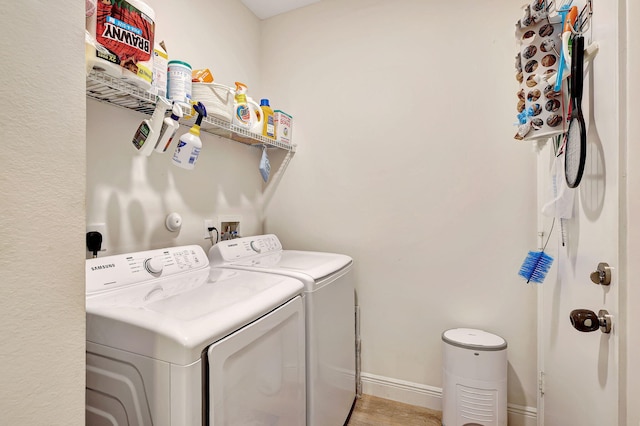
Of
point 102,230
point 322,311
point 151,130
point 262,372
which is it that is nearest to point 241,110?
point 151,130

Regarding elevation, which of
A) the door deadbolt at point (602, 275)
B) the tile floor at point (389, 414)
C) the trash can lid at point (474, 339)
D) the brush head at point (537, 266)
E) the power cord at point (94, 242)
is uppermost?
the power cord at point (94, 242)

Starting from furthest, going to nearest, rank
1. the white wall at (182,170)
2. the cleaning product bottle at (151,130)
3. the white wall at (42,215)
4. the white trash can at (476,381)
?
the white trash can at (476,381) < the white wall at (182,170) < the cleaning product bottle at (151,130) < the white wall at (42,215)

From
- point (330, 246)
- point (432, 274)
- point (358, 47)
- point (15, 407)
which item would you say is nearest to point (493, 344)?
point (432, 274)

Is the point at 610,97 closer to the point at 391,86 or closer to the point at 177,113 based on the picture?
the point at 391,86

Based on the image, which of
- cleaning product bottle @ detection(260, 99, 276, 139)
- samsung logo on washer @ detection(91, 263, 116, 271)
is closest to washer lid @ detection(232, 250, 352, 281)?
samsung logo on washer @ detection(91, 263, 116, 271)

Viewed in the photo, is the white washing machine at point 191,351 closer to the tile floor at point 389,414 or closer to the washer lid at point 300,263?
the washer lid at point 300,263

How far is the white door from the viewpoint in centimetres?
76

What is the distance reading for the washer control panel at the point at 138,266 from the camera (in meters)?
1.05

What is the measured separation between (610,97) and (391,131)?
1.19 meters

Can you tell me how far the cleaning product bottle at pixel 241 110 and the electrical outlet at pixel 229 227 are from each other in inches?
24.0

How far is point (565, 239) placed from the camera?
1130 mm

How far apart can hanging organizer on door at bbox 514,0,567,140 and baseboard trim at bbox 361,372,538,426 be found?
150cm

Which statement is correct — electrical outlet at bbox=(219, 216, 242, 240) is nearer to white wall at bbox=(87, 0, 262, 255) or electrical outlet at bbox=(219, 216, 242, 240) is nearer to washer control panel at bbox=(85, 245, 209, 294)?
white wall at bbox=(87, 0, 262, 255)

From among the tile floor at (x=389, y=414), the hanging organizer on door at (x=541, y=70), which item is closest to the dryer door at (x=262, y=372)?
the tile floor at (x=389, y=414)
